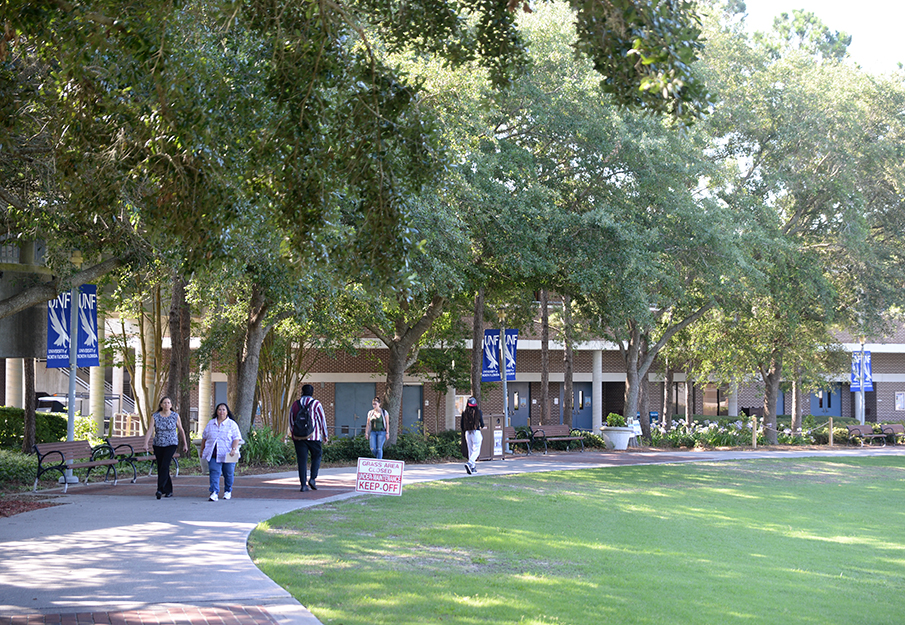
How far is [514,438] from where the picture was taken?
87.0 feet

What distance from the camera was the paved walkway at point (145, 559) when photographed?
21.4 feet

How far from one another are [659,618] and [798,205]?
26631 mm

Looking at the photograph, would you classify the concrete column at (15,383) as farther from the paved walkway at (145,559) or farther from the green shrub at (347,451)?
the paved walkway at (145,559)

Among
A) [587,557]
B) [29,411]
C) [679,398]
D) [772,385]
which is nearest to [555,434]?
[772,385]

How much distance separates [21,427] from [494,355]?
585 inches

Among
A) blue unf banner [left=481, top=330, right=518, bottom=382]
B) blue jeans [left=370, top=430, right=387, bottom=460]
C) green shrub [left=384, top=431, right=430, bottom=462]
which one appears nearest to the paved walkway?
blue jeans [left=370, top=430, right=387, bottom=460]

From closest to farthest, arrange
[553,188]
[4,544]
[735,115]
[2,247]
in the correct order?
[4,544] < [2,247] < [553,188] < [735,115]

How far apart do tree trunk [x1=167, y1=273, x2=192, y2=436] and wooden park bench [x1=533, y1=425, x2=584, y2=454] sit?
35.7 feet

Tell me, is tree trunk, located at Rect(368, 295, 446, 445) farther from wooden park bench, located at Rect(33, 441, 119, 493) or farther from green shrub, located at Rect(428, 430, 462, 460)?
wooden park bench, located at Rect(33, 441, 119, 493)

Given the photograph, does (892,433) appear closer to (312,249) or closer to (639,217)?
(639,217)

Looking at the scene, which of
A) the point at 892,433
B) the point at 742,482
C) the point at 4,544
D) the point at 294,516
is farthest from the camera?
the point at 892,433

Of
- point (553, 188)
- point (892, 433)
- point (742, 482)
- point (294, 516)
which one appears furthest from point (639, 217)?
point (892, 433)

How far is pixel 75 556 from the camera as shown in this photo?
8625mm

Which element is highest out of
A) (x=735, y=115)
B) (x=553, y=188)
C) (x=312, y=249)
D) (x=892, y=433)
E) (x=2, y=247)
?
(x=735, y=115)
